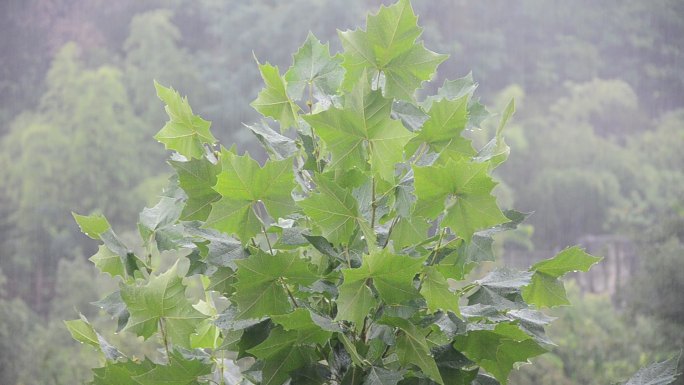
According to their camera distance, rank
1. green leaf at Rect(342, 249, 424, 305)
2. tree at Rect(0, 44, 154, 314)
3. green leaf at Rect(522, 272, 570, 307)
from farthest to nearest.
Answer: tree at Rect(0, 44, 154, 314) → green leaf at Rect(522, 272, 570, 307) → green leaf at Rect(342, 249, 424, 305)

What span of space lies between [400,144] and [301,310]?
11 centimetres

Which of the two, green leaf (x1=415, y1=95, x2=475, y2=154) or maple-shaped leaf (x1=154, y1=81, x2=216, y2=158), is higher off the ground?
maple-shaped leaf (x1=154, y1=81, x2=216, y2=158)

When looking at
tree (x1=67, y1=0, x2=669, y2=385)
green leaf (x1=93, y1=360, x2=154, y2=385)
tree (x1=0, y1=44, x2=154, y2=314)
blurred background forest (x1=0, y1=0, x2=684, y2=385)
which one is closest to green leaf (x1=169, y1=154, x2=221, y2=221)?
tree (x1=67, y1=0, x2=669, y2=385)

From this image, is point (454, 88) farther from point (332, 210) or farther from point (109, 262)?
point (109, 262)

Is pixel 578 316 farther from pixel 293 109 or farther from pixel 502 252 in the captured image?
pixel 293 109

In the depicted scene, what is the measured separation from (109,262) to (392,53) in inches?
9.9

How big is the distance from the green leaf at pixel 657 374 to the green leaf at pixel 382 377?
0.54ft

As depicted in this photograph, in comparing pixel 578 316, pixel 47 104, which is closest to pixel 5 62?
pixel 47 104

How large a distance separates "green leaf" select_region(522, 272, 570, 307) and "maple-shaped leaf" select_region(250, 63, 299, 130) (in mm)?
190

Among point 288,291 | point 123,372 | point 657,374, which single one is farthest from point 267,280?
point 657,374

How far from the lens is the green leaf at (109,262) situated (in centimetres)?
59

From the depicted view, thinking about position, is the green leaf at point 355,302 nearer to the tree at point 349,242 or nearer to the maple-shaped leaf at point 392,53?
the tree at point 349,242

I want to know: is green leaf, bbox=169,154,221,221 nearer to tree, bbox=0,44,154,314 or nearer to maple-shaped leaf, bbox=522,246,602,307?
maple-shaped leaf, bbox=522,246,602,307

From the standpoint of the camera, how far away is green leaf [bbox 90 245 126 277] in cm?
59
